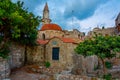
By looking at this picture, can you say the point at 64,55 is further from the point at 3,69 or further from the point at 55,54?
the point at 3,69

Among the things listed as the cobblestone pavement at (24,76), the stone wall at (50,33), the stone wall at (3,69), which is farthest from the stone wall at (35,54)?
the stone wall at (50,33)

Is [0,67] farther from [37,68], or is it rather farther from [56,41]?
[56,41]

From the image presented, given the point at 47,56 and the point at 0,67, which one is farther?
the point at 47,56

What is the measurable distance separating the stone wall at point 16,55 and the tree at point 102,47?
28.1 ft

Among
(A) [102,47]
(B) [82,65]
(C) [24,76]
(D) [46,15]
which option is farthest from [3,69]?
(D) [46,15]

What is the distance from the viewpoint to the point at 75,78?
21656 mm

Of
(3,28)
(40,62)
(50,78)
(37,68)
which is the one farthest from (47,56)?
(3,28)

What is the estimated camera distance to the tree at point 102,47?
20825 millimetres

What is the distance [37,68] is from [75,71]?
18.1 ft

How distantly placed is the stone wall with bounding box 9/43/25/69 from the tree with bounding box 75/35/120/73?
8561 mm

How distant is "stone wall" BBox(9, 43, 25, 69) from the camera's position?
81.1 ft

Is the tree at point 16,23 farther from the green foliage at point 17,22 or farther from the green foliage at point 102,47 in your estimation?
the green foliage at point 102,47

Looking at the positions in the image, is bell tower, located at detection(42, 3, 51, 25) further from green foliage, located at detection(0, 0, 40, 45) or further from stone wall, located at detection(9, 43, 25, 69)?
stone wall, located at detection(9, 43, 25, 69)

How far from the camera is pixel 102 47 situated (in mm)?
20984
